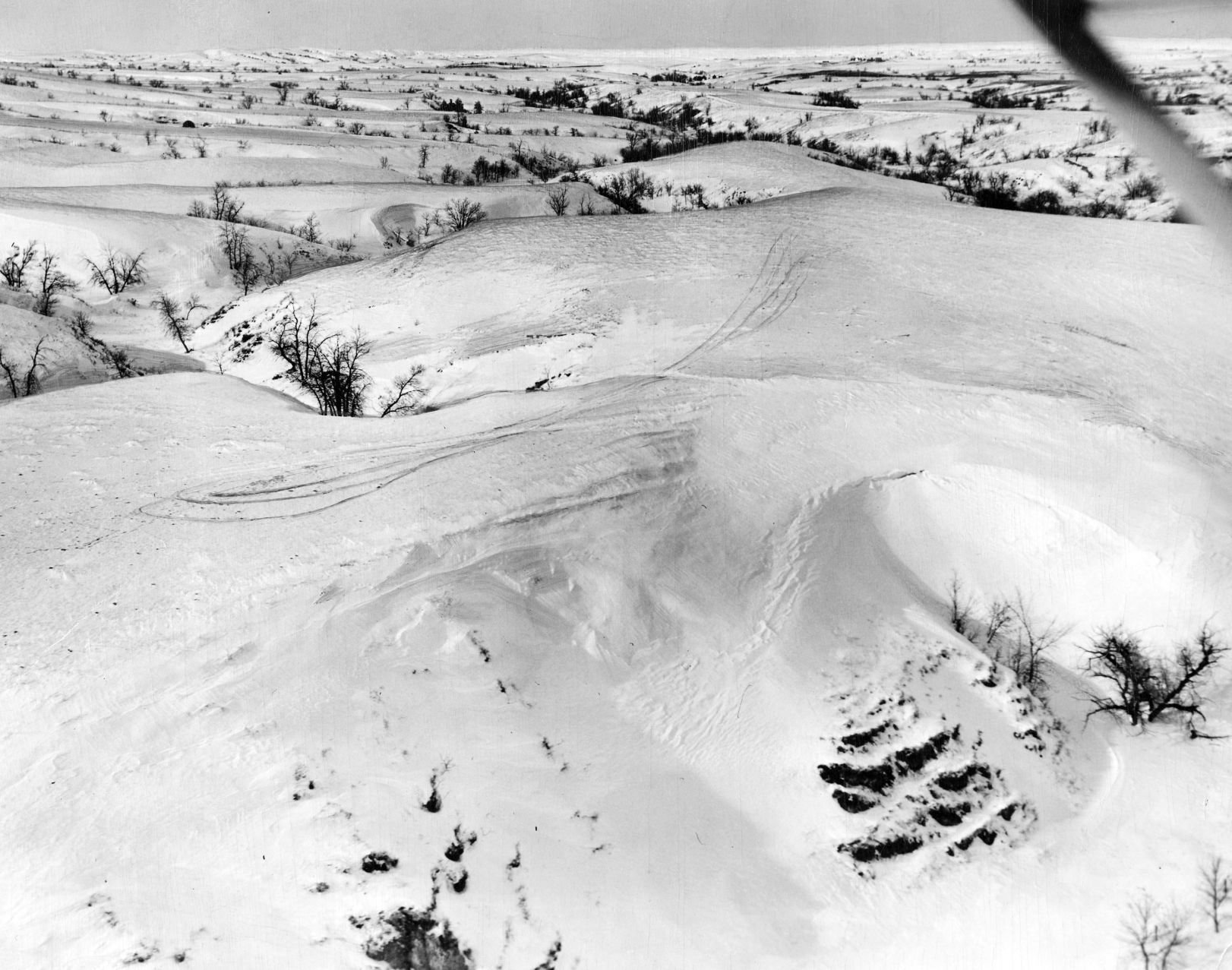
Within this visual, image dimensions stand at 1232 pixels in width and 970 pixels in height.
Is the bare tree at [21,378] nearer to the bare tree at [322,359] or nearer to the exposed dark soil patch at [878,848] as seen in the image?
the bare tree at [322,359]

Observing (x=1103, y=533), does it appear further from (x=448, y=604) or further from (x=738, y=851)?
(x=448, y=604)

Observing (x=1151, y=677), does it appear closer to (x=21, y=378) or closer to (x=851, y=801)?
(x=851, y=801)

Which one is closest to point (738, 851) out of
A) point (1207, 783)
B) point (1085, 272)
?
point (1207, 783)

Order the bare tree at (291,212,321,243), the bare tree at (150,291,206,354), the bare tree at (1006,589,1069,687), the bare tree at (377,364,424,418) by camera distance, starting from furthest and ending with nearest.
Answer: the bare tree at (291,212,321,243), the bare tree at (150,291,206,354), the bare tree at (377,364,424,418), the bare tree at (1006,589,1069,687)

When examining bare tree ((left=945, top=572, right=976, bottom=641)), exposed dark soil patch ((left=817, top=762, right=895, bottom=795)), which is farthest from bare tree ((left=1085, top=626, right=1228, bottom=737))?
exposed dark soil patch ((left=817, top=762, right=895, bottom=795))

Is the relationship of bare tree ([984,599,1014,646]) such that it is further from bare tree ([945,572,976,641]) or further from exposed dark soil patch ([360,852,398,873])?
exposed dark soil patch ([360,852,398,873])

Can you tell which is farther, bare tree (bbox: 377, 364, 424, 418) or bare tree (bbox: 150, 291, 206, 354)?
bare tree (bbox: 150, 291, 206, 354)
